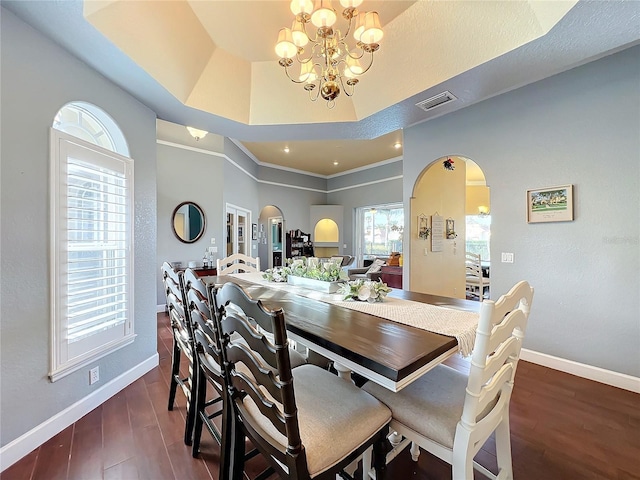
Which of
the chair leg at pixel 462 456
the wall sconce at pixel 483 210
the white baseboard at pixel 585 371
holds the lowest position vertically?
the white baseboard at pixel 585 371

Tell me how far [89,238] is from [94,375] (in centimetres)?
106

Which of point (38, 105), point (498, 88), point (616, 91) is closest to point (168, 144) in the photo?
point (38, 105)

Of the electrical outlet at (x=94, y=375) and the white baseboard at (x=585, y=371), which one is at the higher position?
the electrical outlet at (x=94, y=375)

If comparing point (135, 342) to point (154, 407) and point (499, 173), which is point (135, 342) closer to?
point (154, 407)

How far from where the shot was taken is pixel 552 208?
2820 millimetres

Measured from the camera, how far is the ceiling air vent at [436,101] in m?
2.67

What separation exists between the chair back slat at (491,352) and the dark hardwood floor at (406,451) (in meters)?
0.78

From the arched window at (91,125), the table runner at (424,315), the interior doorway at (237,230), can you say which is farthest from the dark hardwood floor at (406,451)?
the interior doorway at (237,230)

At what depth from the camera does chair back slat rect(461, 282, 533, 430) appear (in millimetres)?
990

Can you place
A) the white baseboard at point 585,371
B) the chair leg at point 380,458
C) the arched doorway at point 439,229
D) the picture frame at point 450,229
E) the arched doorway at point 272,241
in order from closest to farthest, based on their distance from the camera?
the chair leg at point 380,458, the white baseboard at point 585,371, the arched doorway at point 439,229, the picture frame at point 450,229, the arched doorway at point 272,241

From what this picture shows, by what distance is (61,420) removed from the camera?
1891 millimetres

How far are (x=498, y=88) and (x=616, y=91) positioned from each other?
1.00 meters

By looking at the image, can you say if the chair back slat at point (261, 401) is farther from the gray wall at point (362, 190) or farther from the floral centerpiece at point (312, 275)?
the gray wall at point (362, 190)

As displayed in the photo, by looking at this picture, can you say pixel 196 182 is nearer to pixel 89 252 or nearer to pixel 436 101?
pixel 89 252
